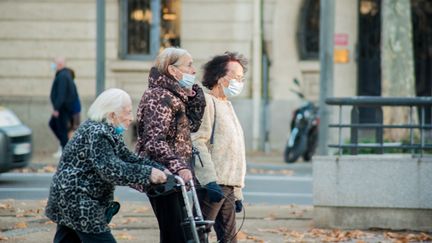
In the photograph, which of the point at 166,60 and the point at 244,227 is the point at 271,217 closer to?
the point at 244,227

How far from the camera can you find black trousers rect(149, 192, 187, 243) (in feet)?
25.0

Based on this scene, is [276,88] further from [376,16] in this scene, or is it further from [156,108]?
[156,108]

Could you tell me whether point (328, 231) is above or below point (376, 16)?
below

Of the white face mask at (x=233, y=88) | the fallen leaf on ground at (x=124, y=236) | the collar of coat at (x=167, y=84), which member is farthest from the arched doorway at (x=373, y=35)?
the collar of coat at (x=167, y=84)

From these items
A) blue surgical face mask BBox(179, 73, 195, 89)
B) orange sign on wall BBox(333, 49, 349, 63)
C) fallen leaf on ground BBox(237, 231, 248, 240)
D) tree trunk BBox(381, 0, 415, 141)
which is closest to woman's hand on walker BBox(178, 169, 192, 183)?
Answer: blue surgical face mask BBox(179, 73, 195, 89)

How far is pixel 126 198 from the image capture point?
14602mm

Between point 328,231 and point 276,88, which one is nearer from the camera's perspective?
point 328,231

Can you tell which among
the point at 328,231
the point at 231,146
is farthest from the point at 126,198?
the point at 231,146

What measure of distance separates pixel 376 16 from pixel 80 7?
6.03 metres

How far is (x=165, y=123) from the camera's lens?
25.2 ft

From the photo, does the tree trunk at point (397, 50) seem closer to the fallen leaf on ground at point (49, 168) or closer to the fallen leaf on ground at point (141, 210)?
the fallen leaf on ground at point (49, 168)

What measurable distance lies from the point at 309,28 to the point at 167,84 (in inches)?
669

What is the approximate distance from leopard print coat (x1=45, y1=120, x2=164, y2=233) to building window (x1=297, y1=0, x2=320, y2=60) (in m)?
17.5

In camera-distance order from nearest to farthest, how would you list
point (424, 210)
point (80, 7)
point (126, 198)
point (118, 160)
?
point (118, 160) < point (424, 210) < point (126, 198) < point (80, 7)
